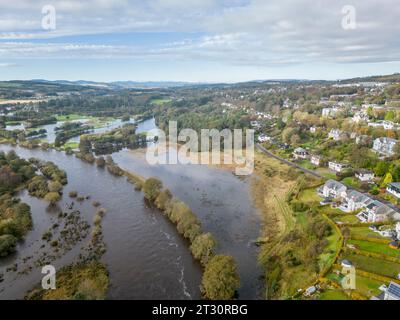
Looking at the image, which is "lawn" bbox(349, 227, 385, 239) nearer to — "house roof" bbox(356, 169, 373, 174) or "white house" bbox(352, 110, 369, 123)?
"house roof" bbox(356, 169, 373, 174)

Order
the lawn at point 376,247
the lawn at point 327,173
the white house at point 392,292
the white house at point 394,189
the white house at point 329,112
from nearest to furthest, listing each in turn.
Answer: the white house at point 392,292
the lawn at point 376,247
the white house at point 394,189
the lawn at point 327,173
the white house at point 329,112

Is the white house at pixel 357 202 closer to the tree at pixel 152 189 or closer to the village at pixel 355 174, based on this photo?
the village at pixel 355 174

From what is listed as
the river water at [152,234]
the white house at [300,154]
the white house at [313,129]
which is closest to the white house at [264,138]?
the white house at [313,129]

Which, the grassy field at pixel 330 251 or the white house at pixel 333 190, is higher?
the white house at pixel 333 190

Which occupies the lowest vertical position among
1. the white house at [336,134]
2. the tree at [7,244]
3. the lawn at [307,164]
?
the tree at [7,244]

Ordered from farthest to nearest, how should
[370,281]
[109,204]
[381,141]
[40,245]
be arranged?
[381,141]
[109,204]
[40,245]
[370,281]

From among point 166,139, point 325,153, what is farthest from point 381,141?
point 166,139

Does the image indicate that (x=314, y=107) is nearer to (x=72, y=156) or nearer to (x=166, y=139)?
(x=166, y=139)

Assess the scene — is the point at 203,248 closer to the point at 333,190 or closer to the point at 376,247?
the point at 376,247
